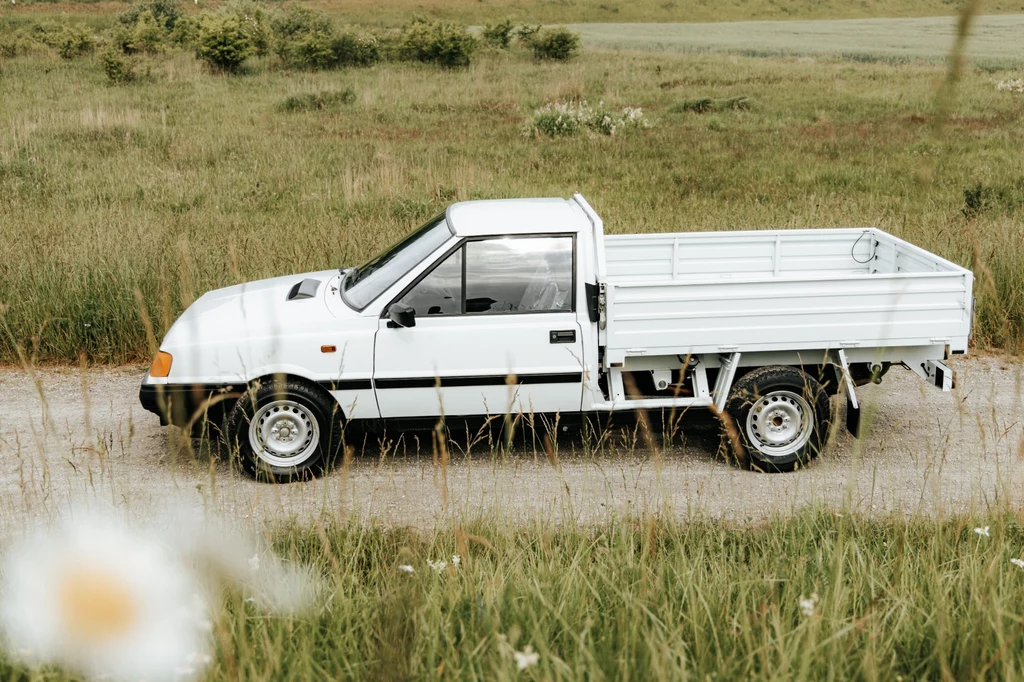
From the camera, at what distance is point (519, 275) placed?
621 cm

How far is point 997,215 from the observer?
41.7 ft

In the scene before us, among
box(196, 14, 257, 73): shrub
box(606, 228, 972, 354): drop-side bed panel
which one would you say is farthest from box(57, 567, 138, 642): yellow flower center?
box(196, 14, 257, 73): shrub

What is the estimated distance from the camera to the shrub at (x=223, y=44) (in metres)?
29.9

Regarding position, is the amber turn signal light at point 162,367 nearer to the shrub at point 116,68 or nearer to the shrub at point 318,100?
the shrub at point 318,100

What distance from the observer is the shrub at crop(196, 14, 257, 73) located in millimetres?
29938

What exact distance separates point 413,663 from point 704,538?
2.31 m

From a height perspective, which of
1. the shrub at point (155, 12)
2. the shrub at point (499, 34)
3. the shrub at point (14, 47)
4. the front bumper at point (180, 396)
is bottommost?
the front bumper at point (180, 396)

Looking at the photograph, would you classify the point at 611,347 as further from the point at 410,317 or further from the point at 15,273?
the point at 15,273

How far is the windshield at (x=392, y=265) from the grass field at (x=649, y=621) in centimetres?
231

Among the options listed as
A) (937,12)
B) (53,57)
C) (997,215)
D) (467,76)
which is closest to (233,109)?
(467,76)

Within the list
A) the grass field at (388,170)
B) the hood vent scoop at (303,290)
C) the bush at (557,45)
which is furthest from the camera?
the bush at (557,45)

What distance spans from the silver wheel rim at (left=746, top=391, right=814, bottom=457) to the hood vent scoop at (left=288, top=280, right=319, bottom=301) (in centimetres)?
298


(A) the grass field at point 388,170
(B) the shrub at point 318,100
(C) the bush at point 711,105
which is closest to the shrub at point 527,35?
(A) the grass field at point 388,170

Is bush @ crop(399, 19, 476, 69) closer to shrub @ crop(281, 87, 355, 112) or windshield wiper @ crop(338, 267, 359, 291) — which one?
shrub @ crop(281, 87, 355, 112)
